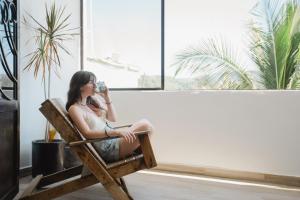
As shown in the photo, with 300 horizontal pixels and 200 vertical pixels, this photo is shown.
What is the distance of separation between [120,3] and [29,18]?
1215 millimetres

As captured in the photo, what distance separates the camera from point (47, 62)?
11.5 ft

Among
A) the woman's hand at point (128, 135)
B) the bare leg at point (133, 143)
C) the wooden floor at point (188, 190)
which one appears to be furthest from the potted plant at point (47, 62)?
the woman's hand at point (128, 135)

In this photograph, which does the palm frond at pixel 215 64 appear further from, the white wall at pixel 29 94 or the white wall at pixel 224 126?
the white wall at pixel 29 94

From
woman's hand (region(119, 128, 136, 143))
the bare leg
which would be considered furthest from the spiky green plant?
woman's hand (region(119, 128, 136, 143))

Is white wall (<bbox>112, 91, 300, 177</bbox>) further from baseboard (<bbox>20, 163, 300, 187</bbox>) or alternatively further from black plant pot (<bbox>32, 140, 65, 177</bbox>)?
black plant pot (<bbox>32, 140, 65, 177</bbox>)

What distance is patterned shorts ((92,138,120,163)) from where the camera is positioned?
2475mm

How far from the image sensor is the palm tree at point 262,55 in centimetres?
329

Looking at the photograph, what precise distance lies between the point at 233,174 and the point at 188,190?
686 mm

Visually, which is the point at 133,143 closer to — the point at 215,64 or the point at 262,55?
the point at 215,64

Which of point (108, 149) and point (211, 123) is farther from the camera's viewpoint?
point (211, 123)

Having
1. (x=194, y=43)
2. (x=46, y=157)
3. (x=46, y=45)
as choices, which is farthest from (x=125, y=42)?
(x=46, y=157)

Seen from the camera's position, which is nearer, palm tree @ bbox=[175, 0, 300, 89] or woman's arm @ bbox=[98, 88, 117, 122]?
woman's arm @ bbox=[98, 88, 117, 122]

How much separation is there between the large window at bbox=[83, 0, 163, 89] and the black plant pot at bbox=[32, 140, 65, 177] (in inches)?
51.4

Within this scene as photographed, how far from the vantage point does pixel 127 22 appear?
4145 millimetres
